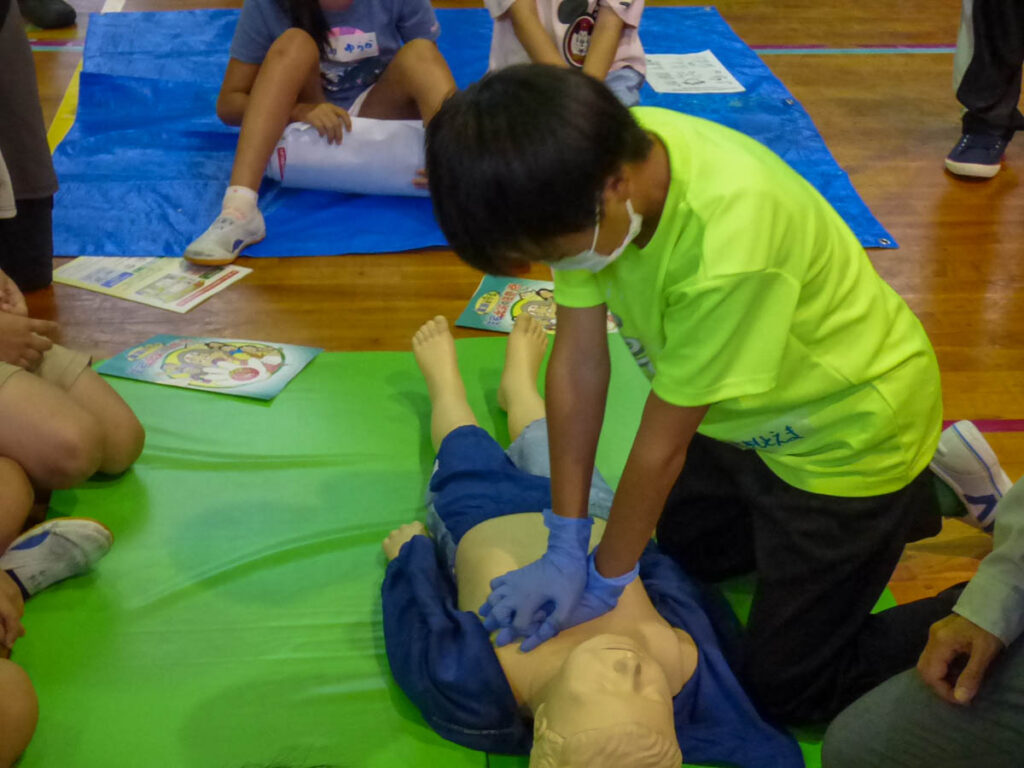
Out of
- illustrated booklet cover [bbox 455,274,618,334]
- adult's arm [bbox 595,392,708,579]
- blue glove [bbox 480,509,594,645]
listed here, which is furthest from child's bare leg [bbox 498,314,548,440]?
adult's arm [bbox 595,392,708,579]

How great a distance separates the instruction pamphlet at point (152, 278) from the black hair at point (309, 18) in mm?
652

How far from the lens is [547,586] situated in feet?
3.84

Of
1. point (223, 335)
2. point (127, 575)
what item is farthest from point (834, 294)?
point (223, 335)

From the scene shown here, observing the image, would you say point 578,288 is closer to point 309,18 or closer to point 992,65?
point 309,18

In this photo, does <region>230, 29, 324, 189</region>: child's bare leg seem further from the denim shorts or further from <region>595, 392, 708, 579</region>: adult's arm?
<region>595, 392, 708, 579</region>: adult's arm

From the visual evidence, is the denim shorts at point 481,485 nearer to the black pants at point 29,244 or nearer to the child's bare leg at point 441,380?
the child's bare leg at point 441,380

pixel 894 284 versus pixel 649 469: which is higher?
pixel 649 469

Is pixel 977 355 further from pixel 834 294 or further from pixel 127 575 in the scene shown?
pixel 127 575

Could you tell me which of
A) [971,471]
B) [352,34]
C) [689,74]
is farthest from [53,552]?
[689,74]

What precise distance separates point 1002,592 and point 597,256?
566mm

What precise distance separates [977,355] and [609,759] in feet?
4.84

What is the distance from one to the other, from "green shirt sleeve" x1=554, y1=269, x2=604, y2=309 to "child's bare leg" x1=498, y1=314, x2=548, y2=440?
20.5 inches

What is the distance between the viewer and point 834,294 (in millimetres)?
1062

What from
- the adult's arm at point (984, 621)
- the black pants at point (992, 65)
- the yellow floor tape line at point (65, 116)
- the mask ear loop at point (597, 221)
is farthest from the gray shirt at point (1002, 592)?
the yellow floor tape line at point (65, 116)
